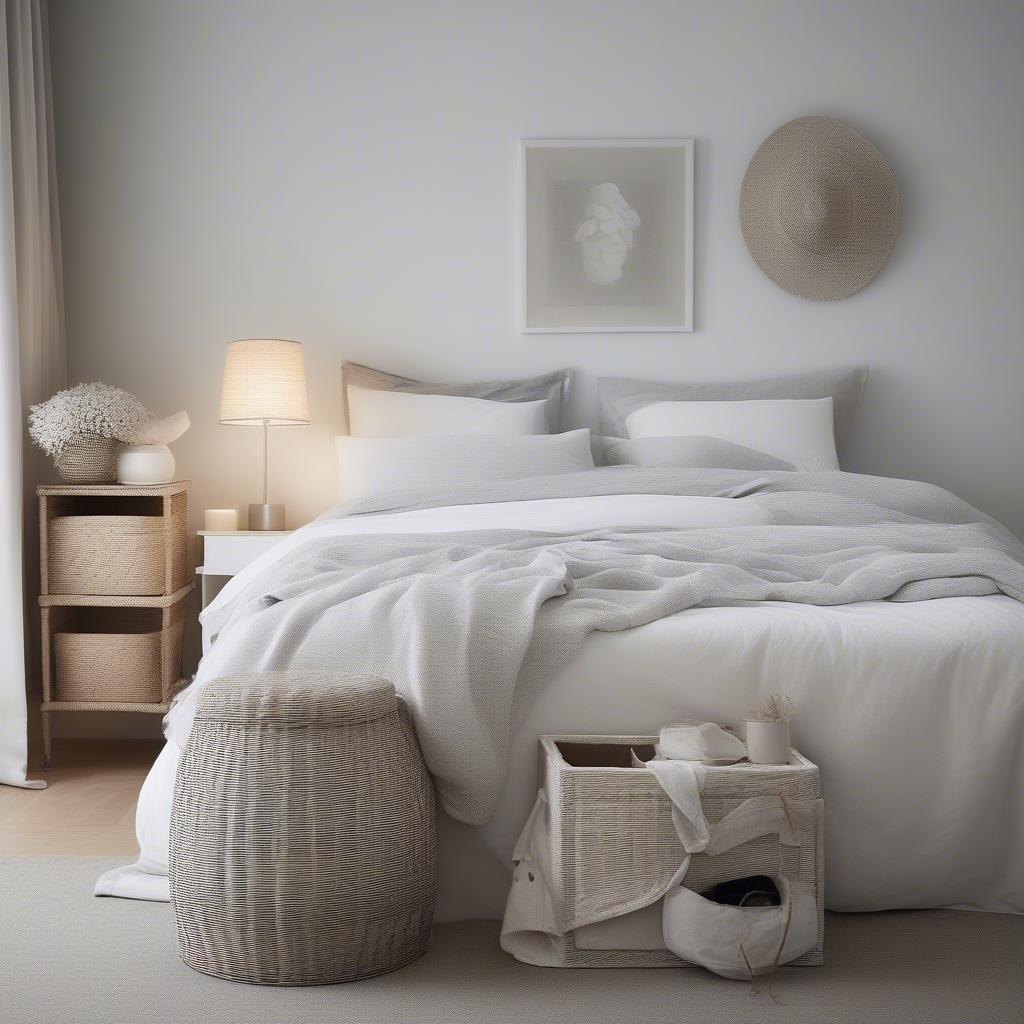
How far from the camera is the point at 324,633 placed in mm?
2133

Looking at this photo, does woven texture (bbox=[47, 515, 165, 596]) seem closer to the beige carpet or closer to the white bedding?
the beige carpet

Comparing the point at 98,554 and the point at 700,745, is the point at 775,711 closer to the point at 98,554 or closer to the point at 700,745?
the point at 700,745

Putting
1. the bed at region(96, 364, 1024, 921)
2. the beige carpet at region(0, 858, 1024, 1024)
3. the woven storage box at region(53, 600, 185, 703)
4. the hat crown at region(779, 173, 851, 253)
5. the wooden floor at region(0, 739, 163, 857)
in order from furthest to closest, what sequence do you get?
the hat crown at region(779, 173, 851, 253), the woven storage box at region(53, 600, 185, 703), the wooden floor at region(0, 739, 163, 857), the bed at region(96, 364, 1024, 921), the beige carpet at region(0, 858, 1024, 1024)

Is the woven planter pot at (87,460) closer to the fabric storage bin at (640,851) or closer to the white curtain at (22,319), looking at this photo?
the white curtain at (22,319)

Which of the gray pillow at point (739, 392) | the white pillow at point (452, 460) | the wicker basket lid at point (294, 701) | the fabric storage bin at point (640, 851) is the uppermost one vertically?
the gray pillow at point (739, 392)

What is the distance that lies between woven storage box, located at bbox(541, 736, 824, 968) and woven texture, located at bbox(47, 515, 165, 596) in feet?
6.93

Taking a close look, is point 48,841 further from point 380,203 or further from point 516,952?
point 380,203

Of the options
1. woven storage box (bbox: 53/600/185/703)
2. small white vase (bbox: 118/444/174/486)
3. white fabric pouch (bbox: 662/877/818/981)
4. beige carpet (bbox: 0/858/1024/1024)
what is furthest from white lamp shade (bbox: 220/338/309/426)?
white fabric pouch (bbox: 662/877/818/981)

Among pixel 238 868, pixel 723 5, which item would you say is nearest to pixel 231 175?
pixel 723 5

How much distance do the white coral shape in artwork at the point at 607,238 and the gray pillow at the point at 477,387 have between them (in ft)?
1.52

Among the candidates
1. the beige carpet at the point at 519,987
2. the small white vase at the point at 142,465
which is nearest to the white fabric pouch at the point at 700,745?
the beige carpet at the point at 519,987

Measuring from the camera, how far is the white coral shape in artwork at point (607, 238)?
436 centimetres

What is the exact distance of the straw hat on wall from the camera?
4.33m

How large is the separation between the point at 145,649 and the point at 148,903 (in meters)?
1.41
